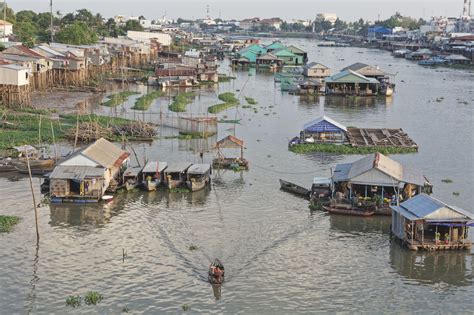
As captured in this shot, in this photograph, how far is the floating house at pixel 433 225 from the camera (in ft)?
57.4

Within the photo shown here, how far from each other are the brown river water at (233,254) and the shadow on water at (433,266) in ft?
0.09

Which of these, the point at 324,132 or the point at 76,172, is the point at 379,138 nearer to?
the point at 324,132

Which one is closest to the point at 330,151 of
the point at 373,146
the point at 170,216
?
the point at 373,146

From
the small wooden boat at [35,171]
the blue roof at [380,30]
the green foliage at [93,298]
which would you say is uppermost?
the blue roof at [380,30]

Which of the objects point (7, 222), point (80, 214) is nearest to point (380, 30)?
point (80, 214)

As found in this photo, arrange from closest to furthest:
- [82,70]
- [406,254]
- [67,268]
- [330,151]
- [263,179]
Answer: [67,268] → [406,254] → [263,179] → [330,151] → [82,70]

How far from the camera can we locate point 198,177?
2316 centimetres

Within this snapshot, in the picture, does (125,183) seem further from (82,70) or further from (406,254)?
(82,70)

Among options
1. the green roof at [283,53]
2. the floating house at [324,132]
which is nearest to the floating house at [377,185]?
the floating house at [324,132]

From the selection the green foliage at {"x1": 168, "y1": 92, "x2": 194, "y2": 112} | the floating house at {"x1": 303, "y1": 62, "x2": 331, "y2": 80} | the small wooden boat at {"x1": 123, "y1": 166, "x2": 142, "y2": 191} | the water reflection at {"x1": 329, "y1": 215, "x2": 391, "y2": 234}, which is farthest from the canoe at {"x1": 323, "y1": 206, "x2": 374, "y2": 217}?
the floating house at {"x1": 303, "y1": 62, "x2": 331, "y2": 80}

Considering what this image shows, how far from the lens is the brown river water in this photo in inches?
589

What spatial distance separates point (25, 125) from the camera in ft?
102

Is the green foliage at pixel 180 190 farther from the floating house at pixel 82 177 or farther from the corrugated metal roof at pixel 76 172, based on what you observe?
the corrugated metal roof at pixel 76 172

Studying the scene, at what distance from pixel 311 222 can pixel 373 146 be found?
1081cm
